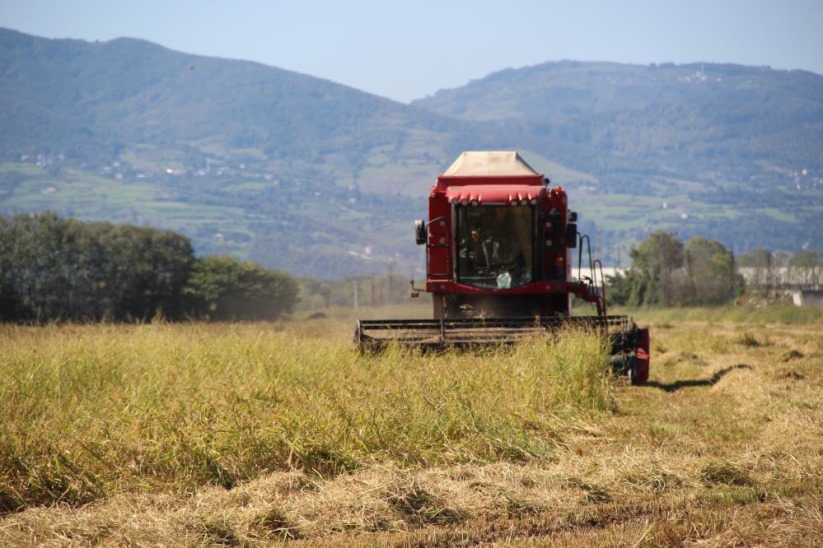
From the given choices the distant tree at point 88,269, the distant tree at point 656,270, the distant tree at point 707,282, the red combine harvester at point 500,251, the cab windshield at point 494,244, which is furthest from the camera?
the distant tree at point 656,270

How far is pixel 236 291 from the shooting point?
56000 millimetres

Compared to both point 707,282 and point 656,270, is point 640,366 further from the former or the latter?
point 656,270

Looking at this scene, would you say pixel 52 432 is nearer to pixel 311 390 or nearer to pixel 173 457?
pixel 173 457

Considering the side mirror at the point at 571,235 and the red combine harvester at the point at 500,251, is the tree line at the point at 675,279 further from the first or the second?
the side mirror at the point at 571,235

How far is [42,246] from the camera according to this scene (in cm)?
4872

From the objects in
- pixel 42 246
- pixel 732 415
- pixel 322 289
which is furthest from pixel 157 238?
pixel 732 415

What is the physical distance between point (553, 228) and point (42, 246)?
35.5 metres

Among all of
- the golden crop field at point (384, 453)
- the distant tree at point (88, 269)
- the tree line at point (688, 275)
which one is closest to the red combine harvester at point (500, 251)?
the golden crop field at point (384, 453)

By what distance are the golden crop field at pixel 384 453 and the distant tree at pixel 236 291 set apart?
36291 mm

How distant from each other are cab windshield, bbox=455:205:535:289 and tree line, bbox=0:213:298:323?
95.9 feet

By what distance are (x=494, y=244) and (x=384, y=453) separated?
9.34m

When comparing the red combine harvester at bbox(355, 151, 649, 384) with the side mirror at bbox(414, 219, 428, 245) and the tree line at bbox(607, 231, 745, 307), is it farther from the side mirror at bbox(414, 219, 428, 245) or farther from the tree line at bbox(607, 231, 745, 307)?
the tree line at bbox(607, 231, 745, 307)

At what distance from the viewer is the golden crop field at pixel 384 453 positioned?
7.23 meters

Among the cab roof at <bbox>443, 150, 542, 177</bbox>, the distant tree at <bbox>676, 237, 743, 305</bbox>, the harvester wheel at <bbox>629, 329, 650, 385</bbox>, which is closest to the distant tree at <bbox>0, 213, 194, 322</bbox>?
the distant tree at <bbox>676, 237, 743, 305</bbox>
